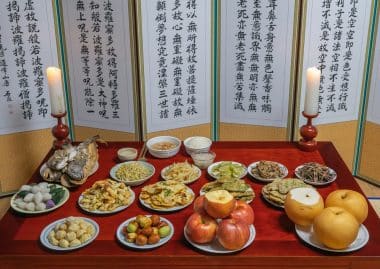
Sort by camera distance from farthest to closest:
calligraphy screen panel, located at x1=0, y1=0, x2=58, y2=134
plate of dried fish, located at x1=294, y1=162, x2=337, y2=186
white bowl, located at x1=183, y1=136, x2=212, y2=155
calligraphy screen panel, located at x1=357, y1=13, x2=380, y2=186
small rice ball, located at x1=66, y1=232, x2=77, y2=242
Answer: calligraphy screen panel, located at x1=357, y1=13, x2=380, y2=186 < calligraphy screen panel, located at x1=0, y1=0, x2=58, y2=134 < white bowl, located at x1=183, y1=136, x2=212, y2=155 < plate of dried fish, located at x1=294, y1=162, x2=337, y2=186 < small rice ball, located at x1=66, y1=232, x2=77, y2=242

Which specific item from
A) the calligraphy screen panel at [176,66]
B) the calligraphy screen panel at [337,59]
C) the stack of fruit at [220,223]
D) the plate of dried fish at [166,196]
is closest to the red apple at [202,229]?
the stack of fruit at [220,223]

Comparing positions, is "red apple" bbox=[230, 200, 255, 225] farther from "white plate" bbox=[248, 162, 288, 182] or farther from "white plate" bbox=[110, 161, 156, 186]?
"white plate" bbox=[110, 161, 156, 186]

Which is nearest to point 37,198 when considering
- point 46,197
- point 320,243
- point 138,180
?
point 46,197

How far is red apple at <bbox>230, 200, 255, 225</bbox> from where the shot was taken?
5.70ft

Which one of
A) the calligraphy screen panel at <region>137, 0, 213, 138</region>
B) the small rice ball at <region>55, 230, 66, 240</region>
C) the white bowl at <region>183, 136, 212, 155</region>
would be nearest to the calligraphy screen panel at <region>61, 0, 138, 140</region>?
the calligraphy screen panel at <region>137, 0, 213, 138</region>

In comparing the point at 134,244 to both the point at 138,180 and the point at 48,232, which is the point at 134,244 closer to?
the point at 48,232

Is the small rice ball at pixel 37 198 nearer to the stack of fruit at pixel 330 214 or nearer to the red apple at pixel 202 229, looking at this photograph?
the red apple at pixel 202 229

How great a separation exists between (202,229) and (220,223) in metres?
0.07

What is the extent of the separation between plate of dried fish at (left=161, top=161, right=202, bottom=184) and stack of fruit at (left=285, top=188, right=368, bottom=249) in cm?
54

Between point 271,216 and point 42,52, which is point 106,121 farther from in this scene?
point 271,216

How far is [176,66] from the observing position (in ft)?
10.5

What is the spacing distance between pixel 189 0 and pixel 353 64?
3.86 feet

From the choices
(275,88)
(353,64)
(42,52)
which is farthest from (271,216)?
(42,52)

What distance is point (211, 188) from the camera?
207 centimetres
